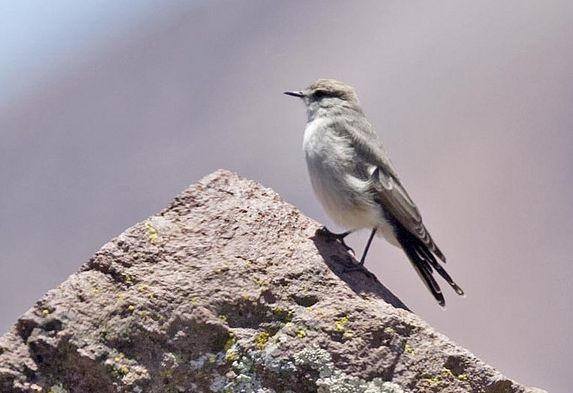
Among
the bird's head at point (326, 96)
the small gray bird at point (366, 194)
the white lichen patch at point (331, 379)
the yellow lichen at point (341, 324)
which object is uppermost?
the bird's head at point (326, 96)

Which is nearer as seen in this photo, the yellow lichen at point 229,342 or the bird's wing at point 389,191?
the yellow lichen at point 229,342

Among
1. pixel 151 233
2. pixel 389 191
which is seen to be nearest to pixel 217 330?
pixel 151 233

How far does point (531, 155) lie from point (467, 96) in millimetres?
7735

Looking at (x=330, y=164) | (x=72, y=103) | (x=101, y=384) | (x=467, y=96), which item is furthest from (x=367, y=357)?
(x=72, y=103)

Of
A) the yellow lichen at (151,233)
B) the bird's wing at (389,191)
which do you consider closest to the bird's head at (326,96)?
the bird's wing at (389,191)

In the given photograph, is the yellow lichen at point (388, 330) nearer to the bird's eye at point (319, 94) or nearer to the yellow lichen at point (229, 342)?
the yellow lichen at point (229, 342)

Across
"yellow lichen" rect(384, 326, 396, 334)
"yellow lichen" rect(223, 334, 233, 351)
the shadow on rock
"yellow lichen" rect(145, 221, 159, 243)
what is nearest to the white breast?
the shadow on rock

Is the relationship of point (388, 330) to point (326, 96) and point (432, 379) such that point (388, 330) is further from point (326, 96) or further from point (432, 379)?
point (326, 96)

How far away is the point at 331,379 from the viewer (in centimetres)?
771

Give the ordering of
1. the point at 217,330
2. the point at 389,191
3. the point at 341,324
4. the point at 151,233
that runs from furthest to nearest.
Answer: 1. the point at 389,191
2. the point at 151,233
3. the point at 341,324
4. the point at 217,330

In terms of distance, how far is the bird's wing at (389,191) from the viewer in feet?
34.8

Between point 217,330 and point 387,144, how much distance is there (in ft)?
198

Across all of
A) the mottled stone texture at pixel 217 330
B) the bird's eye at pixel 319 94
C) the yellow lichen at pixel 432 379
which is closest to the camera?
the mottled stone texture at pixel 217 330

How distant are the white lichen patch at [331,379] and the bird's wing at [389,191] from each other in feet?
9.05
